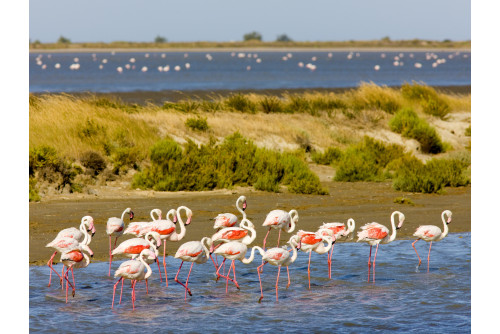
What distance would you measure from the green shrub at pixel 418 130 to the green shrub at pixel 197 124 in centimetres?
686

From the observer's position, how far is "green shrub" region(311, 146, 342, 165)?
21.4 m

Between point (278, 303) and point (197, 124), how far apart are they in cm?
1239

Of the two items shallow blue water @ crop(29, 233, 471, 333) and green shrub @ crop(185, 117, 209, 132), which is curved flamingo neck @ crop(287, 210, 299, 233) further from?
green shrub @ crop(185, 117, 209, 132)

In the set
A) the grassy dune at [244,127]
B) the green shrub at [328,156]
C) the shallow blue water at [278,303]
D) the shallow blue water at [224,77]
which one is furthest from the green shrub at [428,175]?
the shallow blue water at [224,77]

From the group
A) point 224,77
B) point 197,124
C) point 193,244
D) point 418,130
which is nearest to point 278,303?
point 193,244

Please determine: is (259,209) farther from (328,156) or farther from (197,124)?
(197,124)

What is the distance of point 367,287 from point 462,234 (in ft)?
12.9

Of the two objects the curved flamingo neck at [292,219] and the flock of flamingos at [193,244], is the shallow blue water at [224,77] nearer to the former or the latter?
the curved flamingo neck at [292,219]

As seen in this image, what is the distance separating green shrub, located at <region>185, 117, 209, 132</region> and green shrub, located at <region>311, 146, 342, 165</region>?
310 centimetres

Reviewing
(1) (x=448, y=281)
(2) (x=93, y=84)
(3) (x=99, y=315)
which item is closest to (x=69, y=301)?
(3) (x=99, y=315)

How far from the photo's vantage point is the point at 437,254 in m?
12.7

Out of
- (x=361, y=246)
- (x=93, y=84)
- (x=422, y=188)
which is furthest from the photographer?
(x=93, y=84)

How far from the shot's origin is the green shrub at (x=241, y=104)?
26078 millimetres
